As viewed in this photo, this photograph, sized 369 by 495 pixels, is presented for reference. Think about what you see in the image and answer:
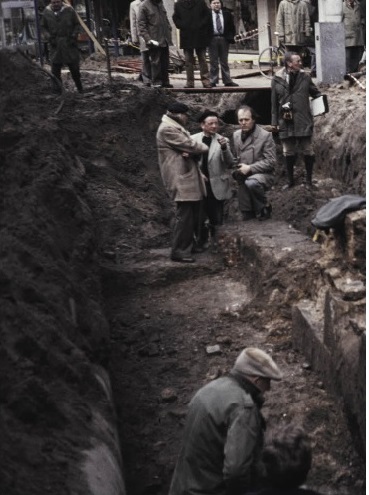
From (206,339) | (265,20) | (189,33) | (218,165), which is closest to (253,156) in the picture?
(218,165)

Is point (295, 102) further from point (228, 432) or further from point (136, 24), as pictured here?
point (228, 432)

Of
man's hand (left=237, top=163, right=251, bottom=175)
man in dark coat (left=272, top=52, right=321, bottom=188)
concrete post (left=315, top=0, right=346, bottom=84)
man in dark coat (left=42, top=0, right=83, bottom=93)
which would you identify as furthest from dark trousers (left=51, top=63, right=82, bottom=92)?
man's hand (left=237, top=163, right=251, bottom=175)

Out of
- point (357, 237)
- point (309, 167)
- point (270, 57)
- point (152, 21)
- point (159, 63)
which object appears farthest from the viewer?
point (270, 57)

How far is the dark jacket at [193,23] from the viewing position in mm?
19047

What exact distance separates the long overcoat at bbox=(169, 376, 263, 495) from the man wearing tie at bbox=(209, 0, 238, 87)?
1348 cm

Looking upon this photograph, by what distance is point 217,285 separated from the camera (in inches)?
505

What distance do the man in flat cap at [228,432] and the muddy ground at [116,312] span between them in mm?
790

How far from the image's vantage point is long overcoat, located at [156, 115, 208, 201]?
12656mm

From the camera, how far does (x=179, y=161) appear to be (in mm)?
12812

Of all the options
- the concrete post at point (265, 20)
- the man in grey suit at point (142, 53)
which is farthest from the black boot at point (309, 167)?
the concrete post at point (265, 20)

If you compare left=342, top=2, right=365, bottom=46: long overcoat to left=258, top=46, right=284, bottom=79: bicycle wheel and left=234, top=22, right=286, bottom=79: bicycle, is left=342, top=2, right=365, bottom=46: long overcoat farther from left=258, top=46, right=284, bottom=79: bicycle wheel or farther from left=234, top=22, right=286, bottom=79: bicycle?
left=258, top=46, right=284, bottom=79: bicycle wheel

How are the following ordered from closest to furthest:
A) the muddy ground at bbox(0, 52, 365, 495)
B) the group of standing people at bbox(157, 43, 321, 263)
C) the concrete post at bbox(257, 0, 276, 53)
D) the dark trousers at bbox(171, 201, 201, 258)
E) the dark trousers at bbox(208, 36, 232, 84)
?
the muddy ground at bbox(0, 52, 365, 495)
the group of standing people at bbox(157, 43, 321, 263)
the dark trousers at bbox(171, 201, 201, 258)
the dark trousers at bbox(208, 36, 232, 84)
the concrete post at bbox(257, 0, 276, 53)

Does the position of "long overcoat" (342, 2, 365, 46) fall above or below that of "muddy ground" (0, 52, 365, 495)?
above

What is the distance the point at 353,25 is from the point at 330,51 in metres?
0.63
